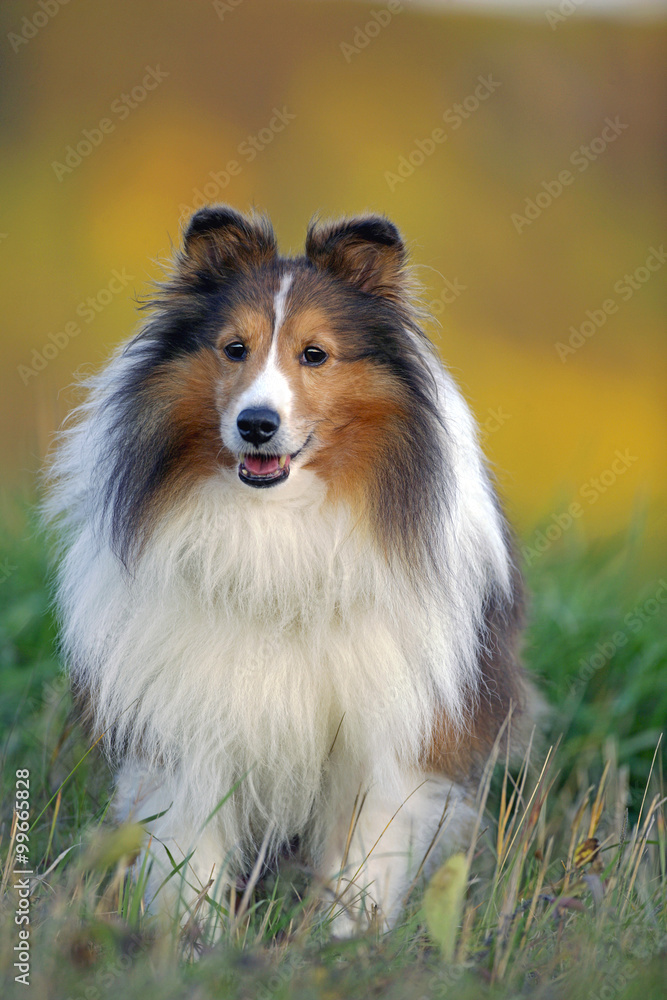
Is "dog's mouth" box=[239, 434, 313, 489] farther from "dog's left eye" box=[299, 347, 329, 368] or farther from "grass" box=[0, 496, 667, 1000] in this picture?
"grass" box=[0, 496, 667, 1000]

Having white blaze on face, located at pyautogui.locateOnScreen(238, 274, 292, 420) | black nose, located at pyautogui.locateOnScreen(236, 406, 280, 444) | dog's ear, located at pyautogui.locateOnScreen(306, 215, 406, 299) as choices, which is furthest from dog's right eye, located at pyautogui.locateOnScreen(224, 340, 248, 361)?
dog's ear, located at pyautogui.locateOnScreen(306, 215, 406, 299)

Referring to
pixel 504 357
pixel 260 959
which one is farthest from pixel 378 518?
pixel 504 357

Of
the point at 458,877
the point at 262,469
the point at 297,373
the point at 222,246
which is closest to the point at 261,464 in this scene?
the point at 262,469

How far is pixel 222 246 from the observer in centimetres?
350

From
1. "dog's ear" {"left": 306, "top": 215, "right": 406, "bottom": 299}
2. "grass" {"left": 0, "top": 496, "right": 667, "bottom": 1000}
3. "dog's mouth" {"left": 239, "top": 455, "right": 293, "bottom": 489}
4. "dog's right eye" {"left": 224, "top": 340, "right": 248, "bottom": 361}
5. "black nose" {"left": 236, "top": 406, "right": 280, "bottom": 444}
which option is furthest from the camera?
"dog's ear" {"left": 306, "top": 215, "right": 406, "bottom": 299}

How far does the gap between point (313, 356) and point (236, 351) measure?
0.90ft

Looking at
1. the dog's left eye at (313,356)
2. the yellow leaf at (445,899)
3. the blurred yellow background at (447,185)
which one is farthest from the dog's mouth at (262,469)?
the blurred yellow background at (447,185)

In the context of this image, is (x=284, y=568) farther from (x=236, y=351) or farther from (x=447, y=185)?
(x=447, y=185)

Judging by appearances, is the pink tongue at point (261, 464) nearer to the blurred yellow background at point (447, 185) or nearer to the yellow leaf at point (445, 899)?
the yellow leaf at point (445, 899)

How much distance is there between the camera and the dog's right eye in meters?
3.27

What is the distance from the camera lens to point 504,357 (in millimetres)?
10375

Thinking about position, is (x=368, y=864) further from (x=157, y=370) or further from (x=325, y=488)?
(x=157, y=370)

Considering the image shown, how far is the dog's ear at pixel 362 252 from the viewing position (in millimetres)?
3381

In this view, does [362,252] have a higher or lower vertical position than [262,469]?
higher
